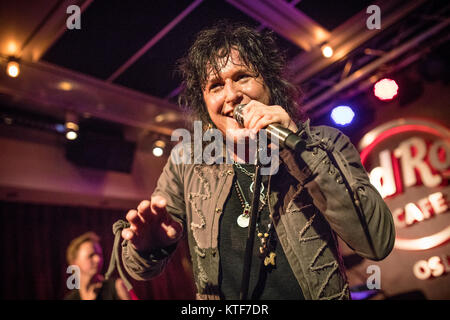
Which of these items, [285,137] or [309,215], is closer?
[285,137]

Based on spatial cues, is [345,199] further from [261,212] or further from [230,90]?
[230,90]

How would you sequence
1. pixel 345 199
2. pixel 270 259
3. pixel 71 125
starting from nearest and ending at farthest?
pixel 345 199, pixel 270 259, pixel 71 125

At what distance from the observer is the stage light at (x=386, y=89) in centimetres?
536

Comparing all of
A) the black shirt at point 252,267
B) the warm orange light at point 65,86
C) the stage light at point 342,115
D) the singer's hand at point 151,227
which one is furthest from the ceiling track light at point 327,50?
the singer's hand at point 151,227

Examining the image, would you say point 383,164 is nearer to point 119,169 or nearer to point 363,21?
point 363,21

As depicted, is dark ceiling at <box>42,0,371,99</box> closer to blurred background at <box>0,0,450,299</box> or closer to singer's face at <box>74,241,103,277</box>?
blurred background at <box>0,0,450,299</box>

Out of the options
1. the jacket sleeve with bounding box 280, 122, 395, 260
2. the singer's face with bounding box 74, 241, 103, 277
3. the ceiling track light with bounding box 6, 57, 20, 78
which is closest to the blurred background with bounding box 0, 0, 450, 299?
the ceiling track light with bounding box 6, 57, 20, 78

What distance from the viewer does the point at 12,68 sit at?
4410mm

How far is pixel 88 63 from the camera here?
462 cm

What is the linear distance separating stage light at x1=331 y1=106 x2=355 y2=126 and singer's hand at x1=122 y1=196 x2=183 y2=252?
445cm

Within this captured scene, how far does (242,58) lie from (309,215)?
917 millimetres

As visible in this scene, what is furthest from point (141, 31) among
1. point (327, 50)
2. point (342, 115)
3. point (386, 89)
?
point (386, 89)
